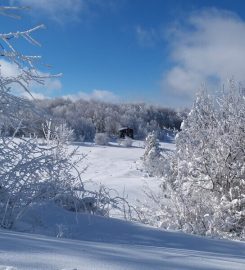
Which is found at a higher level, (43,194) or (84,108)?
(84,108)

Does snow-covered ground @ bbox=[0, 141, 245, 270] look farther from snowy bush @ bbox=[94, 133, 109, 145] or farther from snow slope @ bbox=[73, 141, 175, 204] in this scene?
snowy bush @ bbox=[94, 133, 109, 145]

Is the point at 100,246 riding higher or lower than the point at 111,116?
lower

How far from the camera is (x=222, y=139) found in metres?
12.8

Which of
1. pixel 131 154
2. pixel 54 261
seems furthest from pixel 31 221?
pixel 131 154

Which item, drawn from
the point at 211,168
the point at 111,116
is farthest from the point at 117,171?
the point at 111,116

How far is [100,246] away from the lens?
10.5ft

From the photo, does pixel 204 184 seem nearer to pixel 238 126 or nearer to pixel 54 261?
pixel 238 126

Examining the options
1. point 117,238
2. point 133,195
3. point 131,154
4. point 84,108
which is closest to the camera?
point 117,238

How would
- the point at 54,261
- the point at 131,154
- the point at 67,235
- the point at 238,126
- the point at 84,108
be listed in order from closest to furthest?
the point at 54,261, the point at 67,235, the point at 238,126, the point at 131,154, the point at 84,108

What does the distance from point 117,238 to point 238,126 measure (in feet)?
26.5

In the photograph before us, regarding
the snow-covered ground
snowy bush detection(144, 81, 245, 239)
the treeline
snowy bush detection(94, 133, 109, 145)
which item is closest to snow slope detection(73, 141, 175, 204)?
snowy bush detection(144, 81, 245, 239)

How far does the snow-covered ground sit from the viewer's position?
7.95 feet

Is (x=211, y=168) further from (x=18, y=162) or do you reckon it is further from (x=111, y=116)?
(x=111, y=116)

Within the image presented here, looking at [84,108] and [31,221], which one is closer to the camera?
[31,221]
